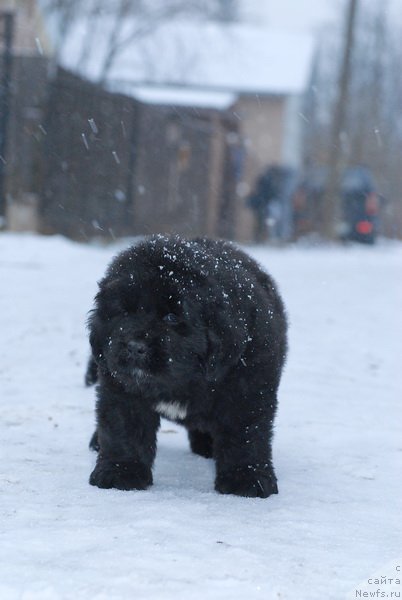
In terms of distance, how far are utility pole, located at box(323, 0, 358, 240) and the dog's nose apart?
24747 millimetres

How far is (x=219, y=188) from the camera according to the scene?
2480cm

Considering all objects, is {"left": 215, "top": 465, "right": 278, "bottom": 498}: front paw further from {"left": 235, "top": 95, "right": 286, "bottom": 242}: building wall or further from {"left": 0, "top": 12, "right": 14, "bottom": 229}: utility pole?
{"left": 235, "top": 95, "right": 286, "bottom": 242}: building wall

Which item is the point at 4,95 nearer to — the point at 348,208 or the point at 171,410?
the point at 171,410

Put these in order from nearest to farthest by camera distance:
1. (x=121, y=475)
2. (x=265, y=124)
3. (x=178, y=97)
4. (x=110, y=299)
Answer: (x=110, y=299) → (x=121, y=475) → (x=178, y=97) → (x=265, y=124)

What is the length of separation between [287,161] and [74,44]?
15.0m

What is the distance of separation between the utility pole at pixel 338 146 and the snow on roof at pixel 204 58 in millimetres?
2933

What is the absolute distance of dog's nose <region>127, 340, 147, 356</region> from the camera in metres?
3.58

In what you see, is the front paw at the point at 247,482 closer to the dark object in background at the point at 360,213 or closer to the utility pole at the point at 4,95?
the utility pole at the point at 4,95

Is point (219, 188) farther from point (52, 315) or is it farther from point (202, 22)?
point (52, 315)

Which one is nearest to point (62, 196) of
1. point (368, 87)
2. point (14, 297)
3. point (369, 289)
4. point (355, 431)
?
point (369, 289)

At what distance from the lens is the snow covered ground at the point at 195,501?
113 inches

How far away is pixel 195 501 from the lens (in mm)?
3764

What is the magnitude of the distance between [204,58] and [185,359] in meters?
28.3

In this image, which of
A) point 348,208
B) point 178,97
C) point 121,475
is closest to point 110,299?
point 121,475
